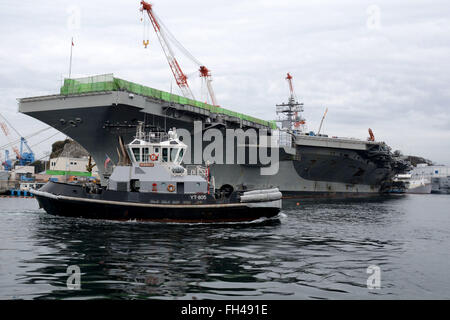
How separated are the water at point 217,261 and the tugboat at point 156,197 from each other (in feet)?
3.50

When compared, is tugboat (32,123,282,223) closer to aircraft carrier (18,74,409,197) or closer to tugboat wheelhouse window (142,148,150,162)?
tugboat wheelhouse window (142,148,150,162)

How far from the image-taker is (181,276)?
34.4ft

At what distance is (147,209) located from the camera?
22.0m

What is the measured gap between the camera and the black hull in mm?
22000

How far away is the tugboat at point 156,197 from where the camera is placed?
2209cm

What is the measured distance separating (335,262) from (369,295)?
3620 mm

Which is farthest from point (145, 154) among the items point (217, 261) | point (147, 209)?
point (217, 261)

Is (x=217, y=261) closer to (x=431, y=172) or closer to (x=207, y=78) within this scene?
(x=207, y=78)

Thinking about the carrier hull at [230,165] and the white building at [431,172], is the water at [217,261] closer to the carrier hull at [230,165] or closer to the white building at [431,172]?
the carrier hull at [230,165]

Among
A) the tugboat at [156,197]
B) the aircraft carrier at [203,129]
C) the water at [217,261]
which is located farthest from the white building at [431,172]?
A: the tugboat at [156,197]

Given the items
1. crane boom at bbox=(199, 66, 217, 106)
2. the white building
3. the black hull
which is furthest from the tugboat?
the white building

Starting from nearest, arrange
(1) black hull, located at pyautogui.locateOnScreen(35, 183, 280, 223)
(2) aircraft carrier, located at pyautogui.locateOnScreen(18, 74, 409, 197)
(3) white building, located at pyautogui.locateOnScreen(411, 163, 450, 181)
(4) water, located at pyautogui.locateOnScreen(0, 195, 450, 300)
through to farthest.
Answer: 1. (4) water, located at pyautogui.locateOnScreen(0, 195, 450, 300)
2. (1) black hull, located at pyautogui.locateOnScreen(35, 183, 280, 223)
3. (2) aircraft carrier, located at pyautogui.locateOnScreen(18, 74, 409, 197)
4. (3) white building, located at pyautogui.locateOnScreen(411, 163, 450, 181)

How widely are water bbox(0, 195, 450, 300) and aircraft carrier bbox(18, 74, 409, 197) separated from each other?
7383 mm
